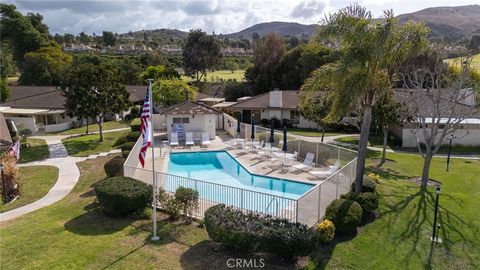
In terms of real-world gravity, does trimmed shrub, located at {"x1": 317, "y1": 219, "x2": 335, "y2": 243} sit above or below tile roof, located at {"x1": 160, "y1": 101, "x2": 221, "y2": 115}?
below

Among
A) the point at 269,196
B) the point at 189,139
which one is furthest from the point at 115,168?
the point at 189,139

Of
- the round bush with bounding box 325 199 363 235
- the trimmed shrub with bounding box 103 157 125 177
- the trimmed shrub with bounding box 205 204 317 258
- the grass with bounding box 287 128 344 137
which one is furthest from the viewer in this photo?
the grass with bounding box 287 128 344 137

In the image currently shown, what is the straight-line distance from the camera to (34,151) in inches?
1184

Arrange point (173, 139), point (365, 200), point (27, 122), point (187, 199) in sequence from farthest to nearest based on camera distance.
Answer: point (27, 122) < point (173, 139) < point (365, 200) < point (187, 199)

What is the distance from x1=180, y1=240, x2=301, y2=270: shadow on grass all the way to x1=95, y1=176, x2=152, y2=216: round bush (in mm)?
3501

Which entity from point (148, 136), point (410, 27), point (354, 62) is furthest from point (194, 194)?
point (410, 27)

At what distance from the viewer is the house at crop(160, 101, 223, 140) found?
1212 inches

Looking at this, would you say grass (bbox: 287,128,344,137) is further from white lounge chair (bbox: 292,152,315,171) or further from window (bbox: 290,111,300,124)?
white lounge chair (bbox: 292,152,315,171)

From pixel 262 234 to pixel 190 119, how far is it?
2159 centimetres

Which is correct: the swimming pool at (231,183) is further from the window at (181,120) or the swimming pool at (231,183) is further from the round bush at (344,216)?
the window at (181,120)

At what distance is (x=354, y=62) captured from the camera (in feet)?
46.1

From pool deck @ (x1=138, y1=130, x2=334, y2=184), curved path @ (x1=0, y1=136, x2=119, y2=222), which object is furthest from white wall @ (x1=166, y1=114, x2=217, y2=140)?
curved path @ (x1=0, y1=136, x2=119, y2=222)

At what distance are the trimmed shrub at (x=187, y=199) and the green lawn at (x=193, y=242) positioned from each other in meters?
0.65

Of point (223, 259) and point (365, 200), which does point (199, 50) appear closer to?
point (365, 200)
